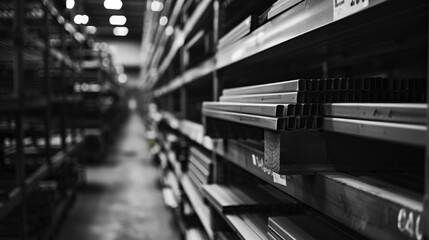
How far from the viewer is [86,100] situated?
846 cm

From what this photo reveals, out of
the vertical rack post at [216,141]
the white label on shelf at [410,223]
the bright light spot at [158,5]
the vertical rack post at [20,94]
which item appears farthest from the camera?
the bright light spot at [158,5]

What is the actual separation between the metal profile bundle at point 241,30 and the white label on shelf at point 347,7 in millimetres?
636

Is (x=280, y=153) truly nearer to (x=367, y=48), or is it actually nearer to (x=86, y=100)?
(x=367, y=48)

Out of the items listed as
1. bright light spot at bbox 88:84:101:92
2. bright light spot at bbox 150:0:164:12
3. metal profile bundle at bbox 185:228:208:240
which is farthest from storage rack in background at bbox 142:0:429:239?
bright light spot at bbox 88:84:101:92

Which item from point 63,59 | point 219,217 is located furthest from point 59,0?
point 219,217

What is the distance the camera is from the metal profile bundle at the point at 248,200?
174 centimetres

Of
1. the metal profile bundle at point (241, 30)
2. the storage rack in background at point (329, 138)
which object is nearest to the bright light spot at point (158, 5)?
the storage rack in background at point (329, 138)

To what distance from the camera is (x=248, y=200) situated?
185 centimetres

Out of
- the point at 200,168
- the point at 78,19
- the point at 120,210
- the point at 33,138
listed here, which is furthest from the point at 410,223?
the point at 78,19

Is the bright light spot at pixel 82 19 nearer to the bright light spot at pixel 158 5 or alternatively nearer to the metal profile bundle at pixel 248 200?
the bright light spot at pixel 158 5

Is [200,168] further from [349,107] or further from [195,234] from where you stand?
[349,107]

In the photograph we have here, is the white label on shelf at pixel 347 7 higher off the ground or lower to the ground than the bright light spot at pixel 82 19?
lower

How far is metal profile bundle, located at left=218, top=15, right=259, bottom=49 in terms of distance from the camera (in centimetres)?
152

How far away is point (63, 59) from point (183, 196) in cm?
200
